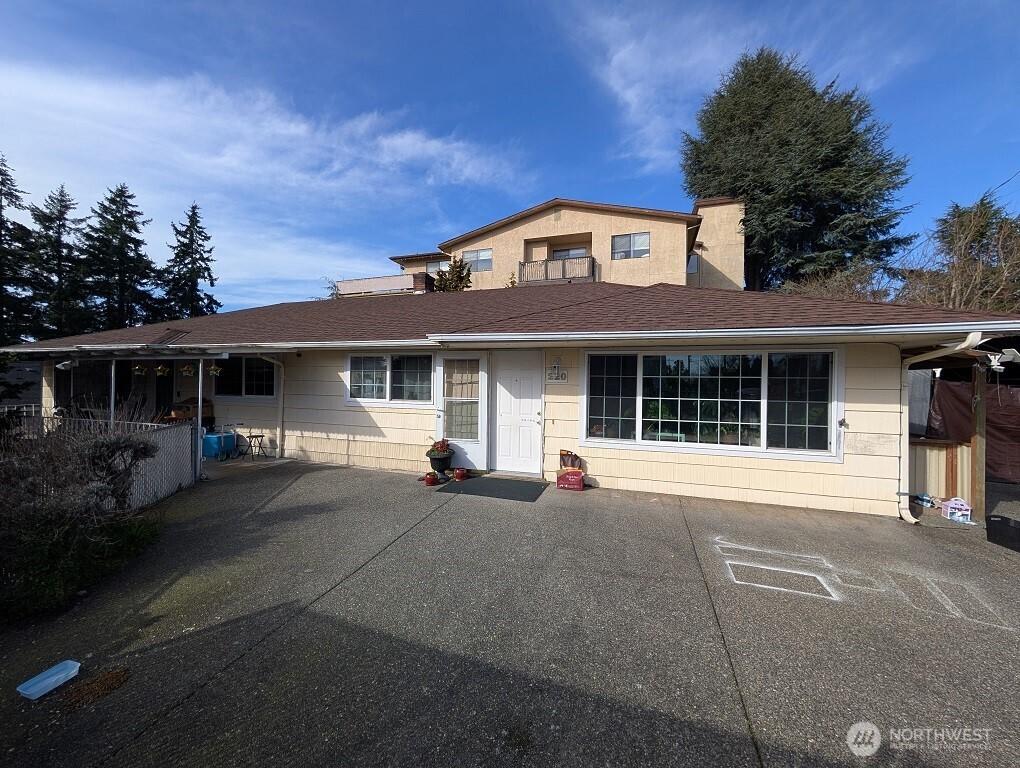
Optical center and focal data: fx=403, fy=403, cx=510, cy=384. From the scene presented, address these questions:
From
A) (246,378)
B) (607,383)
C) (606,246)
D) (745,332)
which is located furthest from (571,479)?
(606,246)

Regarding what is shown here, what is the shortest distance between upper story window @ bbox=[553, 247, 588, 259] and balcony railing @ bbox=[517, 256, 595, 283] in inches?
33.1

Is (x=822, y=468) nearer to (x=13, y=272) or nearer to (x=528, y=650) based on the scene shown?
(x=528, y=650)

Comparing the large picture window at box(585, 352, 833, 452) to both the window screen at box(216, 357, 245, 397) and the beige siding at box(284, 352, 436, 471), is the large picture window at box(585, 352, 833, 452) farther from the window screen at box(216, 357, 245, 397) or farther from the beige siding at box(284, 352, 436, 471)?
the window screen at box(216, 357, 245, 397)

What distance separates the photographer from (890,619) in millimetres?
2951

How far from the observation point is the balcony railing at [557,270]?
62.7ft

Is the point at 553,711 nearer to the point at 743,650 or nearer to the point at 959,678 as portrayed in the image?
the point at 743,650

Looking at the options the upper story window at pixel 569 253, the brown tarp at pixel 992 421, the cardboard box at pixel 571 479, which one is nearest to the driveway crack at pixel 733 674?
the cardboard box at pixel 571 479

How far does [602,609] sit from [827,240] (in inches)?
986

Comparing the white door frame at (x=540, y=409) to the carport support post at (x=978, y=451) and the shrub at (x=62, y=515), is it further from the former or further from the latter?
the carport support post at (x=978, y=451)

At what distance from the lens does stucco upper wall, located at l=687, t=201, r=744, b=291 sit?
2116cm

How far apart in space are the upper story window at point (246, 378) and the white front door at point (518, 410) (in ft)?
16.9

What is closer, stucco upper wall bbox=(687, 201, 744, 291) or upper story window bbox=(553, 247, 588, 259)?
upper story window bbox=(553, 247, 588, 259)

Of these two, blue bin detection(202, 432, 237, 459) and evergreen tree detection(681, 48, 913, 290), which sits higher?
evergreen tree detection(681, 48, 913, 290)

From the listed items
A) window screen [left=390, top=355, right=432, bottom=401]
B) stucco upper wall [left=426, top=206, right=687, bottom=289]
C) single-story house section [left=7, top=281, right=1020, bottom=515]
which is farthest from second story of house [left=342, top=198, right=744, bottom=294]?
window screen [left=390, top=355, right=432, bottom=401]
